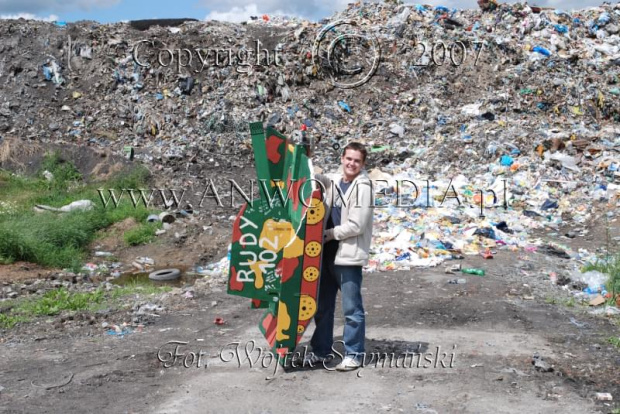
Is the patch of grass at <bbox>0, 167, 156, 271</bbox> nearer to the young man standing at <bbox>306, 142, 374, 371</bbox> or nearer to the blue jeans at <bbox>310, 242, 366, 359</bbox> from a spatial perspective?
the blue jeans at <bbox>310, 242, 366, 359</bbox>

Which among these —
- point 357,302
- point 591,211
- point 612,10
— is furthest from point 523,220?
point 612,10

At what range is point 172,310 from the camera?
6309 millimetres

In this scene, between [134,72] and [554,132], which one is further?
[134,72]

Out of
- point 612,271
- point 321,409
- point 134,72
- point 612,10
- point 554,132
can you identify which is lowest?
point 321,409

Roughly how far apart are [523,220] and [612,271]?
293 centimetres

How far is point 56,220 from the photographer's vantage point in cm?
999

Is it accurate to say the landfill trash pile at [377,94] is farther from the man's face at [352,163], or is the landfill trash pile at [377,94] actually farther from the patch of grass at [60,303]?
the man's face at [352,163]

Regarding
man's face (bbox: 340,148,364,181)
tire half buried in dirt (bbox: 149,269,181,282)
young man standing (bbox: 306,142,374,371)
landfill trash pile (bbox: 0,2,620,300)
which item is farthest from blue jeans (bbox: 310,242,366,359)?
landfill trash pile (bbox: 0,2,620,300)

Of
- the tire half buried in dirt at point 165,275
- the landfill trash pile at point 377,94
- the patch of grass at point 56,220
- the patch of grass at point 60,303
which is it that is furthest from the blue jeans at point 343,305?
the landfill trash pile at point 377,94

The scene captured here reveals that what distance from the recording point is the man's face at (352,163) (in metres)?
4.12

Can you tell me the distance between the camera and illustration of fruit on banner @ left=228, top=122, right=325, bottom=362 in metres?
4.06

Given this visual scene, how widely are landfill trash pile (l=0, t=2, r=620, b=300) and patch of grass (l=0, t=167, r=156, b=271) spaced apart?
1289 mm

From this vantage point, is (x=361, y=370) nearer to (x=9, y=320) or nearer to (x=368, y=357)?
(x=368, y=357)

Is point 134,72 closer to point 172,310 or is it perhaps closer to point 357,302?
point 172,310
